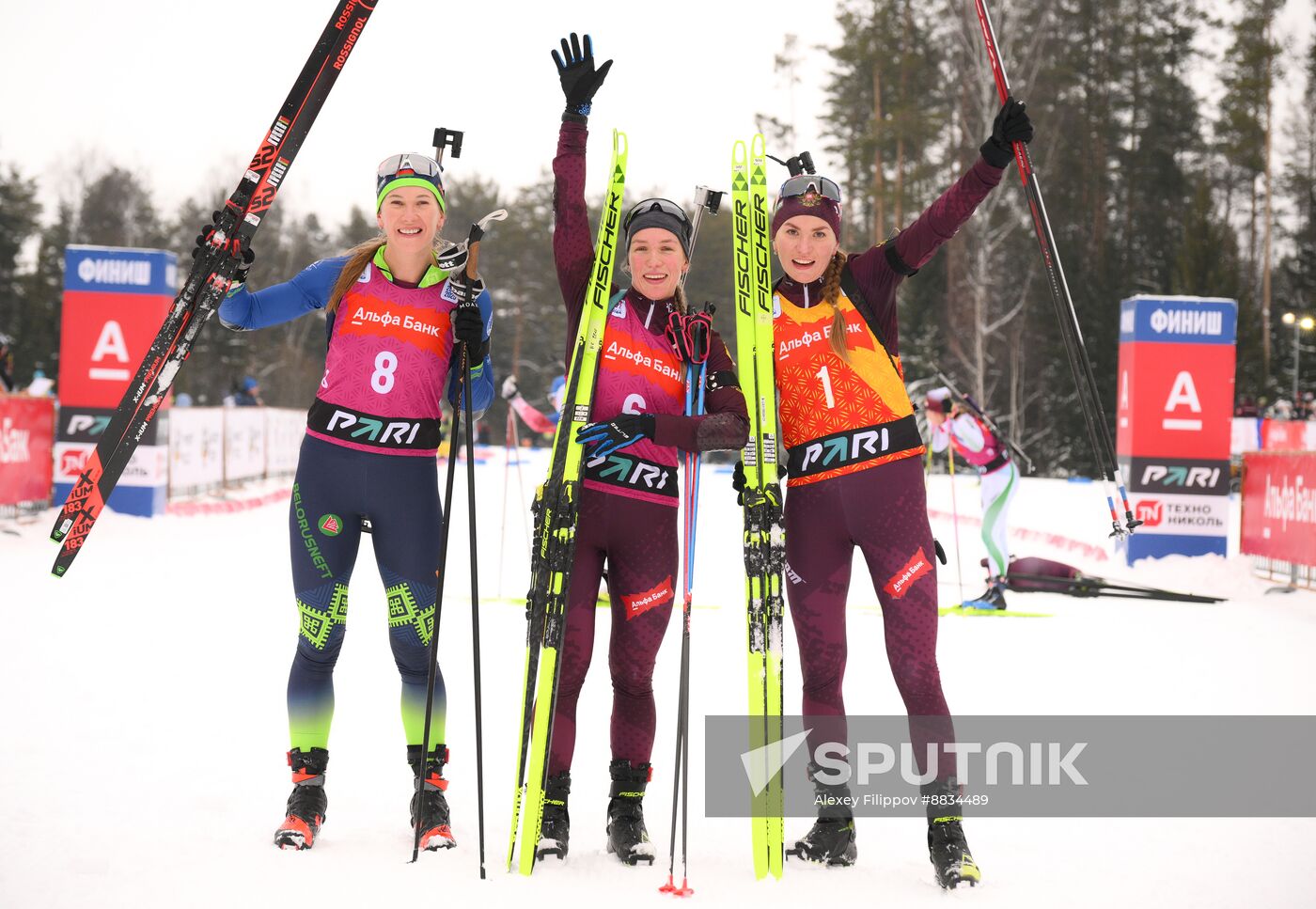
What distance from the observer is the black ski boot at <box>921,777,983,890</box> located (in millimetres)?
3088

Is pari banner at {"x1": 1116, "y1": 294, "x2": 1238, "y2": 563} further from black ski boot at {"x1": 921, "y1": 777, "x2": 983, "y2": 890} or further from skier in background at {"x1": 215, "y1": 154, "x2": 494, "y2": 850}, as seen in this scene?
skier in background at {"x1": 215, "y1": 154, "x2": 494, "y2": 850}

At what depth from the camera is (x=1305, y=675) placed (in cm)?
629

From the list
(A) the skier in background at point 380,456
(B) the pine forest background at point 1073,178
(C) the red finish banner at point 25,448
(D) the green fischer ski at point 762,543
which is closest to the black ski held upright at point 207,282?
(A) the skier in background at point 380,456

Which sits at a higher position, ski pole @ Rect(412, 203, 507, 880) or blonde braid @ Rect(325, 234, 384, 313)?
blonde braid @ Rect(325, 234, 384, 313)

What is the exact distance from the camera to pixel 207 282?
348 centimetres

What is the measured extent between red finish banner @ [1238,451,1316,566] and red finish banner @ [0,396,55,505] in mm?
12255

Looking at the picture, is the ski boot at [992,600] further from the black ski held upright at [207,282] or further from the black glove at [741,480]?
the black ski held upright at [207,282]

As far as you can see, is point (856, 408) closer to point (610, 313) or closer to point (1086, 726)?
point (610, 313)

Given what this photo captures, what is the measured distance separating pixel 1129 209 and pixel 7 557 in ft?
94.1

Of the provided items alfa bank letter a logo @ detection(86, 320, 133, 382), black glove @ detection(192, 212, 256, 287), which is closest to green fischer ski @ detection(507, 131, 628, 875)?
black glove @ detection(192, 212, 256, 287)

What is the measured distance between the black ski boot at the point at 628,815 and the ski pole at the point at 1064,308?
213 cm

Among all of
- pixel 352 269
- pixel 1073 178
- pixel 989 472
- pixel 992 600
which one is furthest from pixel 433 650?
pixel 1073 178

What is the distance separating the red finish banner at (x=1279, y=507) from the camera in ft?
29.9

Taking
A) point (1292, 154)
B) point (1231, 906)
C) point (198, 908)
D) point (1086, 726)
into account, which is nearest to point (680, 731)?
point (198, 908)
